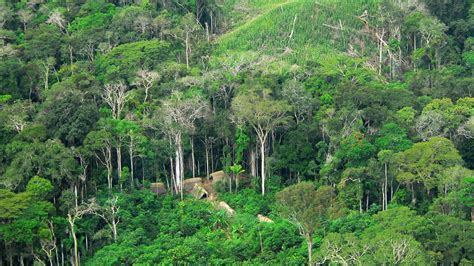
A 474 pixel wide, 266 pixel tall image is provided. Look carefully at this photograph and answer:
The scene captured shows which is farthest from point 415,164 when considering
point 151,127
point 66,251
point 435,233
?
point 66,251

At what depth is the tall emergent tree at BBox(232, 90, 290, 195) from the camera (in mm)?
44250

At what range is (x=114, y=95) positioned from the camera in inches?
1892

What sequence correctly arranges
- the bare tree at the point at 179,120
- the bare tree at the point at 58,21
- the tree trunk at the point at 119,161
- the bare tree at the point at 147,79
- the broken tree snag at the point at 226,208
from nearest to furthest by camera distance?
1. the broken tree snag at the point at 226,208
2. the tree trunk at the point at 119,161
3. the bare tree at the point at 179,120
4. the bare tree at the point at 147,79
5. the bare tree at the point at 58,21

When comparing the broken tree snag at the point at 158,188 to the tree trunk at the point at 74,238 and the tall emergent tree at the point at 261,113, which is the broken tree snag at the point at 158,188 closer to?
the tall emergent tree at the point at 261,113

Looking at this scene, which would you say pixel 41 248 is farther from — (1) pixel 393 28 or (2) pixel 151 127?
(1) pixel 393 28

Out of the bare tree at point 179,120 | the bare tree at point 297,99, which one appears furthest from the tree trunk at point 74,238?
the bare tree at point 297,99

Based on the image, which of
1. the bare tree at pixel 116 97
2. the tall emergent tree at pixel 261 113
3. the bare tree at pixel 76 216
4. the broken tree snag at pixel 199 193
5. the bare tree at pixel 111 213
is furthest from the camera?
the bare tree at pixel 116 97

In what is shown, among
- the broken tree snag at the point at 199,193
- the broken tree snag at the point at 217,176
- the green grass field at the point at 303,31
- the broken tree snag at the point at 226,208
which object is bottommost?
the broken tree snag at the point at 226,208

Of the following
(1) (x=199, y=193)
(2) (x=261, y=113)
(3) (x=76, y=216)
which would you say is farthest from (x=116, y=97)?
(3) (x=76, y=216)

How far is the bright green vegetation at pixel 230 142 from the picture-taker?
39312 millimetres

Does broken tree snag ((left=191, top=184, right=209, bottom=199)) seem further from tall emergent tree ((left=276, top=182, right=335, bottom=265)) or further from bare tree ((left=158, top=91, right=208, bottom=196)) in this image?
tall emergent tree ((left=276, top=182, right=335, bottom=265))

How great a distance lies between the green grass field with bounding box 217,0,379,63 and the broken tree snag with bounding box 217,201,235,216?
14.0 m

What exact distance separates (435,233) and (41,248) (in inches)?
640

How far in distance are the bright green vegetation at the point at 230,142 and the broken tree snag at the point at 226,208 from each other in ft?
0.50
